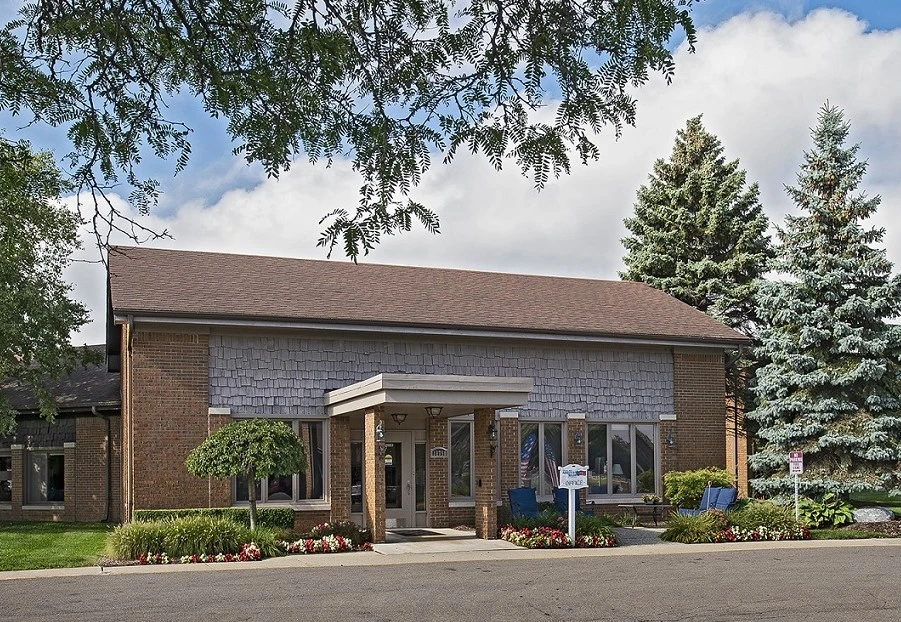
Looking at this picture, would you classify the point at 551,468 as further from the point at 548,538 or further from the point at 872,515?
Answer: the point at 872,515

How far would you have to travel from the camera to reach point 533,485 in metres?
26.0

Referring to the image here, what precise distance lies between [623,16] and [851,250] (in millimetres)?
22575

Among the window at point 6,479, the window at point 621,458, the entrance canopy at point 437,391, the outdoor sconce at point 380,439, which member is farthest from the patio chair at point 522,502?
the window at point 6,479

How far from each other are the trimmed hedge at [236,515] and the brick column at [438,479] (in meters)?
3.71

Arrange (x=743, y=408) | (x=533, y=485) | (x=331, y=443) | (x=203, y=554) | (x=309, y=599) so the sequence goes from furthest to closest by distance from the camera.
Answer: (x=743, y=408)
(x=533, y=485)
(x=331, y=443)
(x=203, y=554)
(x=309, y=599)

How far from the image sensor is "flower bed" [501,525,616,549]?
21.1 m

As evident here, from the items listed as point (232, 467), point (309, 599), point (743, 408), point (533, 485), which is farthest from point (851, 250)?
point (309, 599)

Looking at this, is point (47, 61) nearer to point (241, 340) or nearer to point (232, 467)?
point (232, 467)

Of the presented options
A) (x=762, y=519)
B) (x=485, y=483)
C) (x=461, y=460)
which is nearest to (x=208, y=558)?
(x=485, y=483)

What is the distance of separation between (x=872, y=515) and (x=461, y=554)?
1130 cm

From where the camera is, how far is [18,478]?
30656 millimetres

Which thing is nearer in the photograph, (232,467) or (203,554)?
(203,554)

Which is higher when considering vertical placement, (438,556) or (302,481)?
(302,481)

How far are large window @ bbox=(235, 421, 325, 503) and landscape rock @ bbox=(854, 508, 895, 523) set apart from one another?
1272 centimetres
